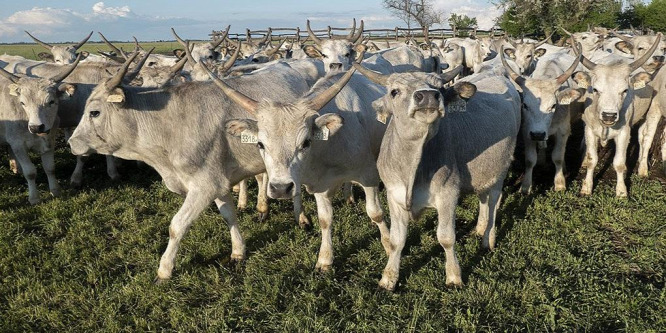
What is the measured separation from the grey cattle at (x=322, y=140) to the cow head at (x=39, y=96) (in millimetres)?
3872

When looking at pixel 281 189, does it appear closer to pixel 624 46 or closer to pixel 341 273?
pixel 341 273

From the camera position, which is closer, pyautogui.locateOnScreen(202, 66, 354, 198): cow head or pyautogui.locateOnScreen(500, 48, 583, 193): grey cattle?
pyautogui.locateOnScreen(202, 66, 354, 198): cow head

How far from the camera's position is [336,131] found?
405 centimetres

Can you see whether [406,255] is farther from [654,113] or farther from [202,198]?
[654,113]

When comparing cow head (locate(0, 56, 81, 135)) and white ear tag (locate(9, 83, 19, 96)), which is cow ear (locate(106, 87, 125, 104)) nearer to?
cow head (locate(0, 56, 81, 135))

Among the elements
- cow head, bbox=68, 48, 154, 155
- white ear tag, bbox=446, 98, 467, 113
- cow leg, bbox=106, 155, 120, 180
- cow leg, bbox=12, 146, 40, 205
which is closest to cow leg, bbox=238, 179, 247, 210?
cow head, bbox=68, 48, 154, 155

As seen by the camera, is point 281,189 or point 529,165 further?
point 529,165

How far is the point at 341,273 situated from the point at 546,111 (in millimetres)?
3452

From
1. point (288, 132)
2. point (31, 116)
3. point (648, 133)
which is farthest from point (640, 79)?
point (31, 116)

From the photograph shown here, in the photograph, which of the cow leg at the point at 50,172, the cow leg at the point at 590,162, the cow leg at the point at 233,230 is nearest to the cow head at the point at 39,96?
the cow leg at the point at 50,172

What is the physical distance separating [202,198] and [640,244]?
15.0ft

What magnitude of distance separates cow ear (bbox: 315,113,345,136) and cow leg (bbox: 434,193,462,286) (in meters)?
1.14

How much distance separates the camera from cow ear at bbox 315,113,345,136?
374 cm

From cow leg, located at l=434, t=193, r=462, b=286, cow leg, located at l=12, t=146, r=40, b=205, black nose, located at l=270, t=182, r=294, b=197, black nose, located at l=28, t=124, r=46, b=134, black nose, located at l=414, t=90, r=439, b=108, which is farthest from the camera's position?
cow leg, located at l=12, t=146, r=40, b=205
